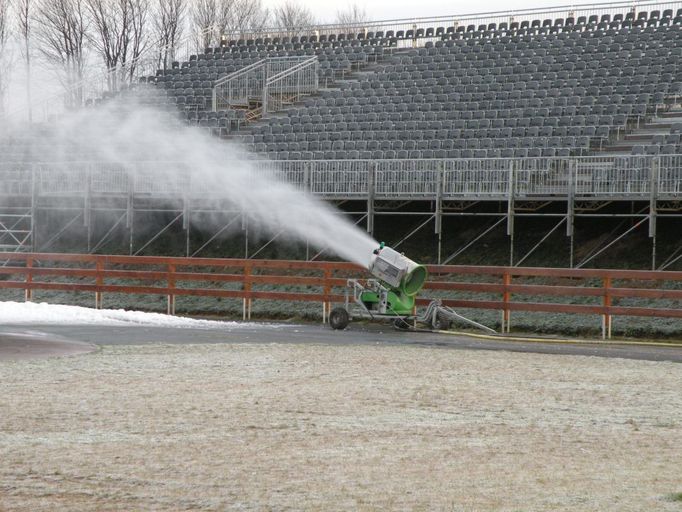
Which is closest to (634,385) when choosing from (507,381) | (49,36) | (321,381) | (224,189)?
(507,381)

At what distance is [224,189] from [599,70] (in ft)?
37.7

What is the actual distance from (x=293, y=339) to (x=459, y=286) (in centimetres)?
436

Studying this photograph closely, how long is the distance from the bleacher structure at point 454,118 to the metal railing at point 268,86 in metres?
0.06

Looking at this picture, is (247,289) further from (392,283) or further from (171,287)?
(392,283)

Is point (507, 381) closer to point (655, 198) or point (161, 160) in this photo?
point (655, 198)

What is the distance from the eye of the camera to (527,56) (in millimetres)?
37438

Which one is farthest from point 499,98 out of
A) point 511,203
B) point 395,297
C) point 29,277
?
point 29,277

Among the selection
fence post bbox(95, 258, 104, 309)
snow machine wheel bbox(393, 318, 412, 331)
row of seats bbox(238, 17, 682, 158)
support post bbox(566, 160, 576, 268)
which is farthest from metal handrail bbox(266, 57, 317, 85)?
snow machine wheel bbox(393, 318, 412, 331)

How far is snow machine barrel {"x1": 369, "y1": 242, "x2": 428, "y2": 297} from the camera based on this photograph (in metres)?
22.5

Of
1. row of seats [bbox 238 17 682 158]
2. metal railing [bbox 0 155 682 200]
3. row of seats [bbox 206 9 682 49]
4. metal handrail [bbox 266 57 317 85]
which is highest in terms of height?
row of seats [bbox 206 9 682 49]

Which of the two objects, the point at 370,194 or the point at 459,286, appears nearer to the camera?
the point at 459,286

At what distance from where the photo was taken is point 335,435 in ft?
34.6

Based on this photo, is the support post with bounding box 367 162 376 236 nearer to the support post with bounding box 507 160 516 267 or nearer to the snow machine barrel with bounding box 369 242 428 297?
the support post with bounding box 507 160 516 267

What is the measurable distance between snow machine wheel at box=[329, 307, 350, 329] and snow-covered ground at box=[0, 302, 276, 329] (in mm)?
1728
